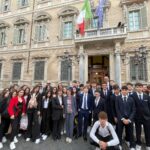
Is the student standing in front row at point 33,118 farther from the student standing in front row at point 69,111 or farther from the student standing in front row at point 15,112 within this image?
the student standing in front row at point 69,111

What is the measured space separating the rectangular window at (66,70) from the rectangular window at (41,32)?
11.3 ft

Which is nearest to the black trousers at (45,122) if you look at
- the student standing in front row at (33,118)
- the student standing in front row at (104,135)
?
the student standing in front row at (33,118)

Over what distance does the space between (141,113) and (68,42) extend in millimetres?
10567

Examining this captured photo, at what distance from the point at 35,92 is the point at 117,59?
803 cm

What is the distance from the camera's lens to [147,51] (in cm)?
1184

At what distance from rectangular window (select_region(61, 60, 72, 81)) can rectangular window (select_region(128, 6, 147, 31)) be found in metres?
5.77

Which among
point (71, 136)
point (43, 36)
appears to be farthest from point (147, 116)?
point (43, 36)

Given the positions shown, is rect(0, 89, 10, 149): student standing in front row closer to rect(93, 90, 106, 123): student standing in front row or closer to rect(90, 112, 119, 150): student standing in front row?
rect(93, 90, 106, 123): student standing in front row

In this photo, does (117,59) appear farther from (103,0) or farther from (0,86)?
(0,86)

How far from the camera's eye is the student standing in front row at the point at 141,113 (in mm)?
4889

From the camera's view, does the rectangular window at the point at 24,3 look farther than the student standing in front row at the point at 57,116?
Yes

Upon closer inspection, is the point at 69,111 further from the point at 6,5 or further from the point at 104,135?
the point at 6,5

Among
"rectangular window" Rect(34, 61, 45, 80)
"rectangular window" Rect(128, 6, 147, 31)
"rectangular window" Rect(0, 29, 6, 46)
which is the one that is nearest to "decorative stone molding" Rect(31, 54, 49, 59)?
"rectangular window" Rect(34, 61, 45, 80)

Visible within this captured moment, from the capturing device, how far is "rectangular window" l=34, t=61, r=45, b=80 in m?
14.8
